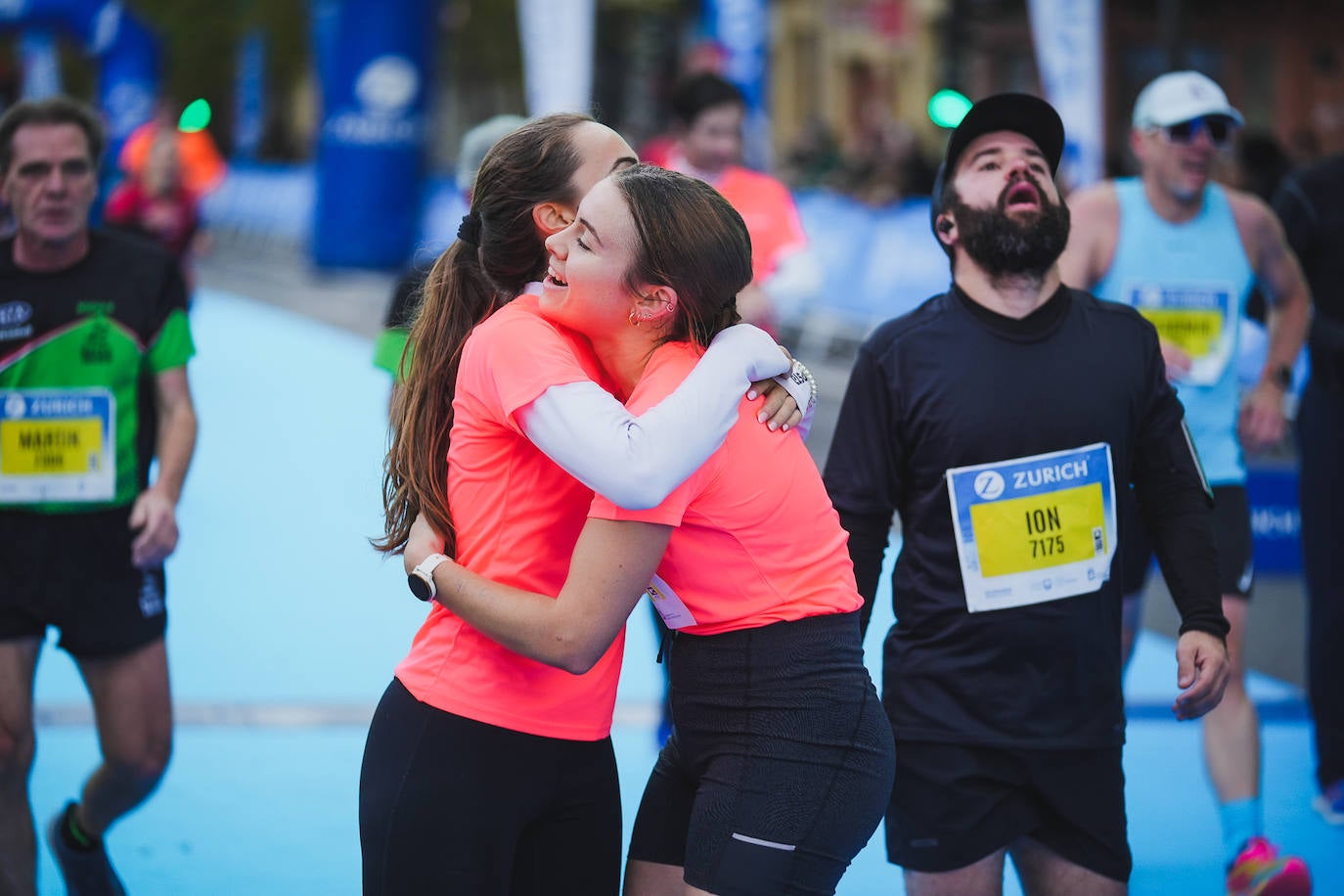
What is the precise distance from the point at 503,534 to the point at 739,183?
357 centimetres

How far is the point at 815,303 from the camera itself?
1280 centimetres

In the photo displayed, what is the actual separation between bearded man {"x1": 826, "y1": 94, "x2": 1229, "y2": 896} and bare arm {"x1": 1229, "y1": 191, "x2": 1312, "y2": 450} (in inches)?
61.1

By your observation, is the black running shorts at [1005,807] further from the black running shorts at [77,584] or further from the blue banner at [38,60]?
the blue banner at [38,60]

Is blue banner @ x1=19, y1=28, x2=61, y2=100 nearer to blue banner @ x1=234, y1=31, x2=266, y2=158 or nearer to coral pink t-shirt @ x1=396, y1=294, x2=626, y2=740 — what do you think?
blue banner @ x1=234, y1=31, x2=266, y2=158

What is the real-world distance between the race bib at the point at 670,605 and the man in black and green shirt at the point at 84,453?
164 cm

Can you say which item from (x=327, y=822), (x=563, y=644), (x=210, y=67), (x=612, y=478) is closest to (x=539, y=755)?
(x=563, y=644)

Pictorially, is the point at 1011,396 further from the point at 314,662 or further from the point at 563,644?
the point at 314,662

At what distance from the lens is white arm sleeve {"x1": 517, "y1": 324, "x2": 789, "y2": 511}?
82.9 inches

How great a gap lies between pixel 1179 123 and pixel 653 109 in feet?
88.1

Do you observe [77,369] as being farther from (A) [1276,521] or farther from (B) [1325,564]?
(A) [1276,521]

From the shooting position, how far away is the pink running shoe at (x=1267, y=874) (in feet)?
11.9

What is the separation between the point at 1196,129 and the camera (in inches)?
163

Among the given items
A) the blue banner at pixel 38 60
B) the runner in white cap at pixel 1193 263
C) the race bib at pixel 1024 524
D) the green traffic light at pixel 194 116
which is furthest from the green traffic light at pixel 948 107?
the blue banner at pixel 38 60

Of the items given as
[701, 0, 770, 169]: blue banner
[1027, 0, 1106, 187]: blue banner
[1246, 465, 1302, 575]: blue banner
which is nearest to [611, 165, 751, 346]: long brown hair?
[1246, 465, 1302, 575]: blue banner
